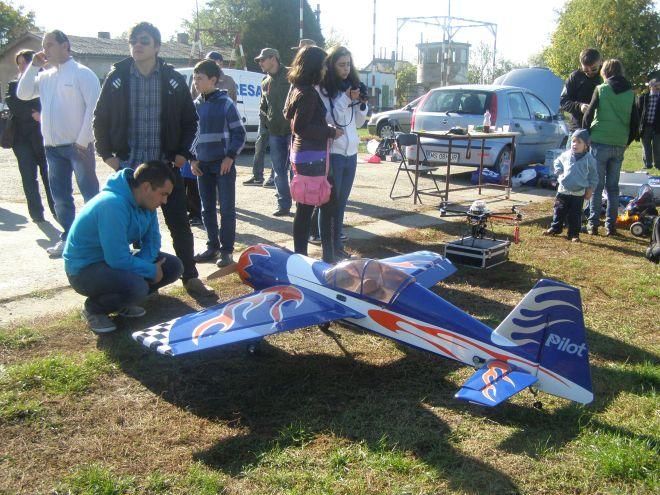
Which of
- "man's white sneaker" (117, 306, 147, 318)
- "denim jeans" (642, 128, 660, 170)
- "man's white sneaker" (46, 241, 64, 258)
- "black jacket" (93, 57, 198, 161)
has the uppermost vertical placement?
"black jacket" (93, 57, 198, 161)

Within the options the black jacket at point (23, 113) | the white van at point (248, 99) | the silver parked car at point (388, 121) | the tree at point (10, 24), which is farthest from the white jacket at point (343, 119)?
the tree at point (10, 24)

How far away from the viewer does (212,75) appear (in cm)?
586

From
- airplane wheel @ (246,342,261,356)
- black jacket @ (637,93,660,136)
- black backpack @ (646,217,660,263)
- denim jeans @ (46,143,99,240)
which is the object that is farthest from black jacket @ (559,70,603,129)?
denim jeans @ (46,143,99,240)

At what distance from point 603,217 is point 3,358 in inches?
304

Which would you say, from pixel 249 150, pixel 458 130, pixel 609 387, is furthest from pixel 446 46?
pixel 609 387

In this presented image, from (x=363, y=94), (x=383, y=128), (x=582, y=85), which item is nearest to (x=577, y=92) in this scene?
(x=582, y=85)

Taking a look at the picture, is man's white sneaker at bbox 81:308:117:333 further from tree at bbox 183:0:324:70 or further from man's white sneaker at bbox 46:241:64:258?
tree at bbox 183:0:324:70

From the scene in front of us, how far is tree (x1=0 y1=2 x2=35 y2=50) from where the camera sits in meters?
53.0

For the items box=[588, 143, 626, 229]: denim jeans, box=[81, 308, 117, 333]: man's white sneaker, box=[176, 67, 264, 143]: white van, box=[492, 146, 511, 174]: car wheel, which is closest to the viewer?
box=[81, 308, 117, 333]: man's white sneaker

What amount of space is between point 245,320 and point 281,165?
15.8 ft

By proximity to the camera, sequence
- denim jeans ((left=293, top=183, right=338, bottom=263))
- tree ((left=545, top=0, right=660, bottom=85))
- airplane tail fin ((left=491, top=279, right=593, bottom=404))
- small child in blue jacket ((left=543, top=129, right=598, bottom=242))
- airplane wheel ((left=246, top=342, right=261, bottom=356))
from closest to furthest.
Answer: airplane tail fin ((left=491, top=279, right=593, bottom=404)) → airplane wheel ((left=246, top=342, right=261, bottom=356)) → denim jeans ((left=293, top=183, right=338, bottom=263)) → small child in blue jacket ((left=543, top=129, right=598, bottom=242)) → tree ((left=545, top=0, right=660, bottom=85))

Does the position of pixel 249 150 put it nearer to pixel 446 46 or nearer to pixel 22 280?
pixel 22 280

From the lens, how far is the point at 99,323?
4305 millimetres

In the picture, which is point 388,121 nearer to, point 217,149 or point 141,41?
point 217,149
